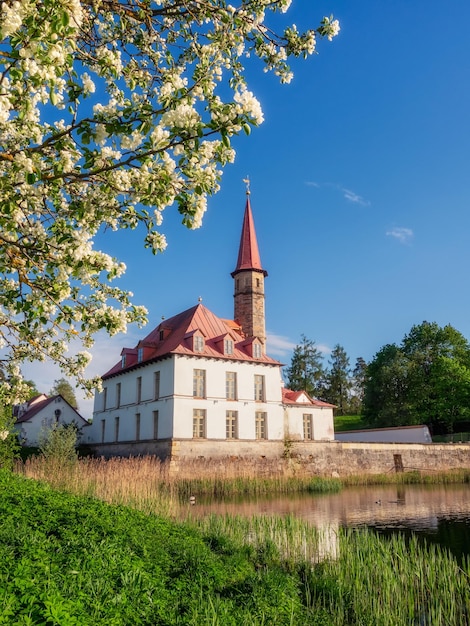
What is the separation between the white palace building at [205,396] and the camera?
29.5 m

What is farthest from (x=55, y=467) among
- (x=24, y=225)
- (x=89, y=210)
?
(x=89, y=210)

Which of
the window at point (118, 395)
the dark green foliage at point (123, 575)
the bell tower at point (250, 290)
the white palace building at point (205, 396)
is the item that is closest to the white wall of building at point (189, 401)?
the white palace building at point (205, 396)

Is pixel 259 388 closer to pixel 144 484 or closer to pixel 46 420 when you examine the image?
pixel 144 484

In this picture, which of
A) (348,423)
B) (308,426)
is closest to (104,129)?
(308,426)

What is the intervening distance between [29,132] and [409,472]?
34536mm

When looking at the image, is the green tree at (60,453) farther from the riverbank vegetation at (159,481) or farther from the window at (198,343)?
the window at (198,343)

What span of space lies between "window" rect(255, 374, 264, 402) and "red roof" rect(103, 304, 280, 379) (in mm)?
1156

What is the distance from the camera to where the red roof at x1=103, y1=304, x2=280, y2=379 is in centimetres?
3086

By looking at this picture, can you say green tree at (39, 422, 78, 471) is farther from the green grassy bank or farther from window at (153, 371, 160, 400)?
window at (153, 371, 160, 400)

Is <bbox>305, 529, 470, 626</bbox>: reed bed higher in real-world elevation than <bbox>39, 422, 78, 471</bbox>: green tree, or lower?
lower

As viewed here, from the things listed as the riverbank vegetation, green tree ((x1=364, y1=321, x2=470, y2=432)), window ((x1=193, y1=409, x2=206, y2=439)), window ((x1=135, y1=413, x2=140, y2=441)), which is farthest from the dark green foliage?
green tree ((x1=364, y1=321, x2=470, y2=432))

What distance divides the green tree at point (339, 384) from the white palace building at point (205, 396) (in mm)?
34339

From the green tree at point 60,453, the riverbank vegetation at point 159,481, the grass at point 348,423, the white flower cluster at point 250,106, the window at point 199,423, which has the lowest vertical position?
the riverbank vegetation at point 159,481

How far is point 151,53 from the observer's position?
6.36m
